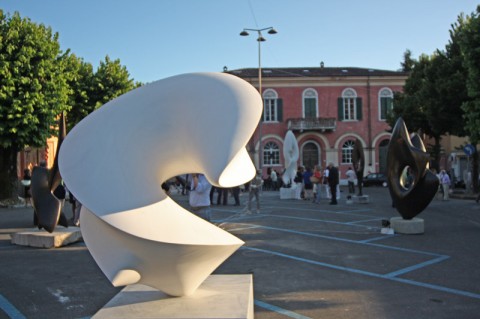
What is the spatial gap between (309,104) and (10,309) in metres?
39.2

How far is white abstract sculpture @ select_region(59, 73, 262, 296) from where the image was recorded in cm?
416

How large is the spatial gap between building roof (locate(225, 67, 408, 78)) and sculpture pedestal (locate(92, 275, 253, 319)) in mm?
39427

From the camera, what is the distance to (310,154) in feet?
142

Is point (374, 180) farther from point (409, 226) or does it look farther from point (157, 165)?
point (157, 165)

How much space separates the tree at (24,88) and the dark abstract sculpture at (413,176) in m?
14.7

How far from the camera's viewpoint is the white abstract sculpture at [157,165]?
4.16 meters

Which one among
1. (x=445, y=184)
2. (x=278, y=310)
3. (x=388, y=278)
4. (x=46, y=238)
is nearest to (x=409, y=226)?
(x=388, y=278)

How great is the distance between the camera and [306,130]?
140 ft

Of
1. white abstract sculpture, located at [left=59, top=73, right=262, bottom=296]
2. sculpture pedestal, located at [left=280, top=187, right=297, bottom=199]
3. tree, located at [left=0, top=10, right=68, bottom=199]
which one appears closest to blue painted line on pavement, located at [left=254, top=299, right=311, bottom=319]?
white abstract sculpture, located at [left=59, top=73, right=262, bottom=296]

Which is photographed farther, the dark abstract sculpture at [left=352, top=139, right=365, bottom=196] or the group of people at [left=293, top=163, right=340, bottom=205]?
the dark abstract sculpture at [left=352, top=139, right=365, bottom=196]

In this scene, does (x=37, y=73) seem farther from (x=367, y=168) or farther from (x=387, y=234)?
(x=367, y=168)

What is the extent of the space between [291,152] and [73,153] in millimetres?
22992

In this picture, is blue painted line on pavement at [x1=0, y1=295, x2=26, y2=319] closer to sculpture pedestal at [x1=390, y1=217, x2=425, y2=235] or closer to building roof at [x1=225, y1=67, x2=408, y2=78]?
sculpture pedestal at [x1=390, y1=217, x2=425, y2=235]

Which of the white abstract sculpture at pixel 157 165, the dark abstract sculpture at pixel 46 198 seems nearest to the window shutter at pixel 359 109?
the dark abstract sculpture at pixel 46 198
